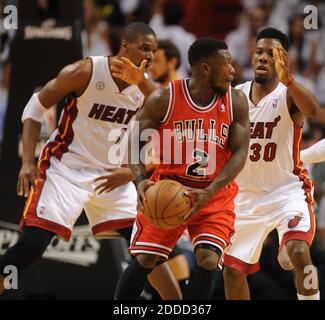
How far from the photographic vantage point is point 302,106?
639 centimetres

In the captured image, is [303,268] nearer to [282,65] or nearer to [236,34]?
Answer: [282,65]

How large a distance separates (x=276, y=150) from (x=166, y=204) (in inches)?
46.5

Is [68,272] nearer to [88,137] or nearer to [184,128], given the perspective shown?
[88,137]

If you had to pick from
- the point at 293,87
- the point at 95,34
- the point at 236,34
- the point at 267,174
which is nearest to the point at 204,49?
the point at 293,87

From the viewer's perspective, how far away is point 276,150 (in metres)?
6.65

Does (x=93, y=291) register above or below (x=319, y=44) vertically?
below

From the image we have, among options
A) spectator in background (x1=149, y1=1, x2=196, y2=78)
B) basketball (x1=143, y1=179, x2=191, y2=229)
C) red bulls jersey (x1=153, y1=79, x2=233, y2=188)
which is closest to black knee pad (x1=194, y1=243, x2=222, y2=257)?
basketball (x1=143, y1=179, x2=191, y2=229)

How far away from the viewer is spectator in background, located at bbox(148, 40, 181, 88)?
8836mm

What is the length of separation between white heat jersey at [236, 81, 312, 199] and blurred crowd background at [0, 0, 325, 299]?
233 centimetres
